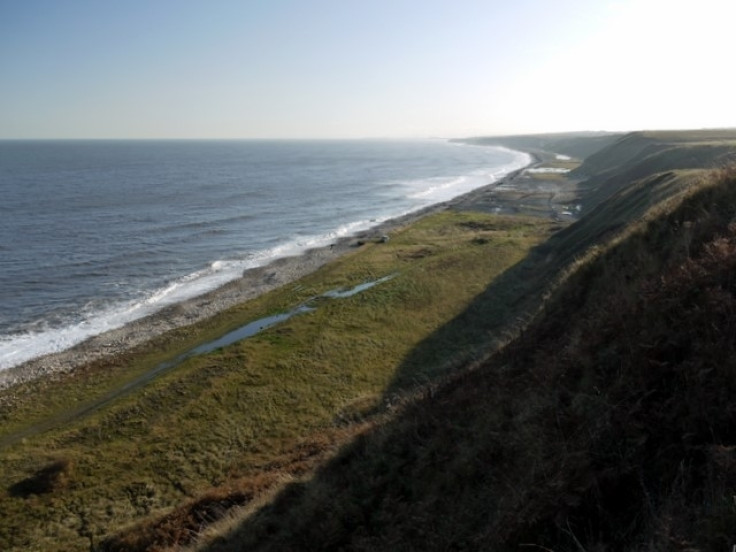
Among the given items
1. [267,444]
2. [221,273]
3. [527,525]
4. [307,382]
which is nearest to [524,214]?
[221,273]

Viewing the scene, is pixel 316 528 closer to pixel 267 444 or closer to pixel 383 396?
pixel 267 444

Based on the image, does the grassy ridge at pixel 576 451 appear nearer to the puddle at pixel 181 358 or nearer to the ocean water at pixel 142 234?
the puddle at pixel 181 358

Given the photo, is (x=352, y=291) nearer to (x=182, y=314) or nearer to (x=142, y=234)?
(x=182, y=314)

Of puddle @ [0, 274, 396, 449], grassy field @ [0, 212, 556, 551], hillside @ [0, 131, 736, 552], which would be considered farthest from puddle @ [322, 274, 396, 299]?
grassy field @ [0, 212, 556, 551]

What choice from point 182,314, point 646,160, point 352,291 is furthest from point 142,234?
point 646,160

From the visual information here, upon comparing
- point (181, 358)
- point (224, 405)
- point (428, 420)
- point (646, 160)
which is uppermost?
point (646, 160)

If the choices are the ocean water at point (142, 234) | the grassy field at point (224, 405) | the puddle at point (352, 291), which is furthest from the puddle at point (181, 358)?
the ocean water at point (142, 234)
